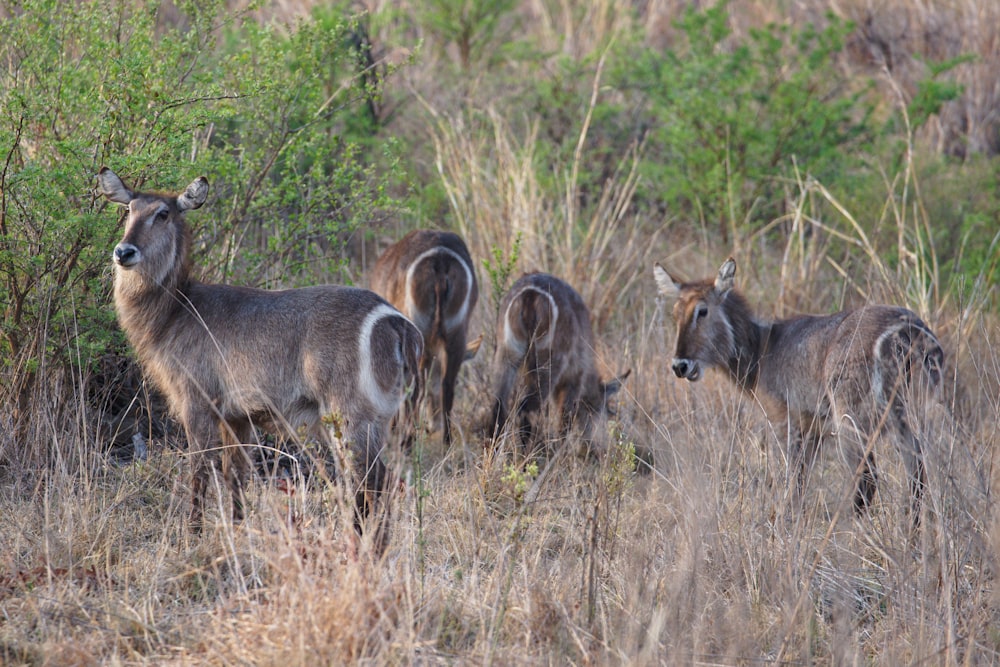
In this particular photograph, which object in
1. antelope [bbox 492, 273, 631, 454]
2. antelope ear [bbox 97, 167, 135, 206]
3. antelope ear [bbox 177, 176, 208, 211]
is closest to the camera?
antelope ear [bbox 97, 167, 135, 206]

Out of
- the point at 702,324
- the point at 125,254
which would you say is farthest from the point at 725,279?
the point at 125,254

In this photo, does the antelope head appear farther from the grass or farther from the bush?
the bush

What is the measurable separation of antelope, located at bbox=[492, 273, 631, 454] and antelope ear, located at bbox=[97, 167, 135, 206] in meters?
2.34

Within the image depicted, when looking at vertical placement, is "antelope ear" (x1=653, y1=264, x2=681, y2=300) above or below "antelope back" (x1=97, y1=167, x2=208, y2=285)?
below

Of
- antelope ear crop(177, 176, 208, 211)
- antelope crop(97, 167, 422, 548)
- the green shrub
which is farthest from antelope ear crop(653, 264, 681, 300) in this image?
the green shrub

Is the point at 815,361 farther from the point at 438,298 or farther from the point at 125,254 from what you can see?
the point at 125,254

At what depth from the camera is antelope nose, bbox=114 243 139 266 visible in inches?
182

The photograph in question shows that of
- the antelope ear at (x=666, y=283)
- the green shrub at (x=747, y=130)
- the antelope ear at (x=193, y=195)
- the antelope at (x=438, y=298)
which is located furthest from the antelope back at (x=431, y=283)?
the green shrub at (x=747, y=130)

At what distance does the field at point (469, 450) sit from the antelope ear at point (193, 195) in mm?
295

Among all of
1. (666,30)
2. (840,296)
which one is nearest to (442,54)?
(666,30)

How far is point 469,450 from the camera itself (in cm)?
607

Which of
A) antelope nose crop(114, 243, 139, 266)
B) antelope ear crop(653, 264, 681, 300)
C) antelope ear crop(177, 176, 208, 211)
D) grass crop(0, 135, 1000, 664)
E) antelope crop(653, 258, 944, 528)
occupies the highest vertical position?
antelope ear crop(177, 176, 208, 211)

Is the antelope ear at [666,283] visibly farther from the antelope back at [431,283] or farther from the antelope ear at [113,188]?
the antelope ear at [113,188]

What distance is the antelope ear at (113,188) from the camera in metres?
4.70
